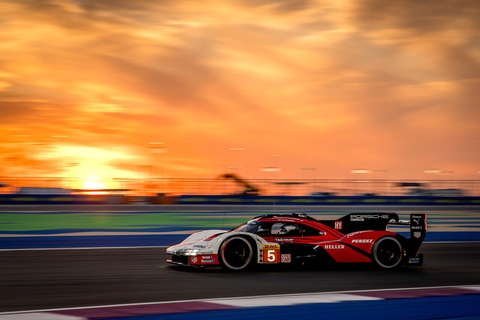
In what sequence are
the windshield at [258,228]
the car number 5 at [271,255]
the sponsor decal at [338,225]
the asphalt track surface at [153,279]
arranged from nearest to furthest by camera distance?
the asphalt track surface at [153,279] < the car number 5 at [271,255] < the windshield at [258,228] < the sponsor decal at [338,225]

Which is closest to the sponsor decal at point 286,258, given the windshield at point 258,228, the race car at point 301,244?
the race car at point 301,244

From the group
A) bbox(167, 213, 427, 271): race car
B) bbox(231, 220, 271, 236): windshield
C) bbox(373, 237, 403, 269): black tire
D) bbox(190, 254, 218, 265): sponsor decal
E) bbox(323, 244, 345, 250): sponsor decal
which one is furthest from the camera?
bbox(373, 237, 403, 269): black tire

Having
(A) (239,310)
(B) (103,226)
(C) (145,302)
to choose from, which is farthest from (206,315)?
(B) (103,226)

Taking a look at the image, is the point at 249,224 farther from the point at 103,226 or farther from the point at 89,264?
the point at 103,226

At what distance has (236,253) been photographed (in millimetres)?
10523

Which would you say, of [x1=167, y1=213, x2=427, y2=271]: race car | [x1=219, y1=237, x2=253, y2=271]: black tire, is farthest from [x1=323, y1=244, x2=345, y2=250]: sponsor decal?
[x1=219, y1=237, x2=253, y2=271]: black tire

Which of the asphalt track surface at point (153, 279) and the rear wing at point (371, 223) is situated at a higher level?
the rear wing at point (371, 223)

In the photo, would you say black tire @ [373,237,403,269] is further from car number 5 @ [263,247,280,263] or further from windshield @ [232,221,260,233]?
windshield @ [232,221,260,233]

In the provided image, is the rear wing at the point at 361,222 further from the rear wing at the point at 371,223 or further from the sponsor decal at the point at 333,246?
the sponsor decal at the point at 333,246

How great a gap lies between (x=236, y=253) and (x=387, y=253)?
2791 mm

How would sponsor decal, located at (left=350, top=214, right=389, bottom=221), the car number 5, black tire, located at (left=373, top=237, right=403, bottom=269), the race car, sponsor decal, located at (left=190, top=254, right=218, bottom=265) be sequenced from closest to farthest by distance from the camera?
sponsor decal, located at (left=190, top=254, right=218, bottom=265) < the race car < the car number 5 < black tire, located at (left=373, top=237, right=403, bottom=269) < sponsor decal, located at (left=350, top=214, right=389, bottom=221)

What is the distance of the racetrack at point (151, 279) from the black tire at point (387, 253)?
0.22 metres

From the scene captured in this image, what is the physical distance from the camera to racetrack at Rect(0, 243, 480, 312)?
787 cm

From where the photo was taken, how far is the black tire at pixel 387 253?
11196 millimetres
